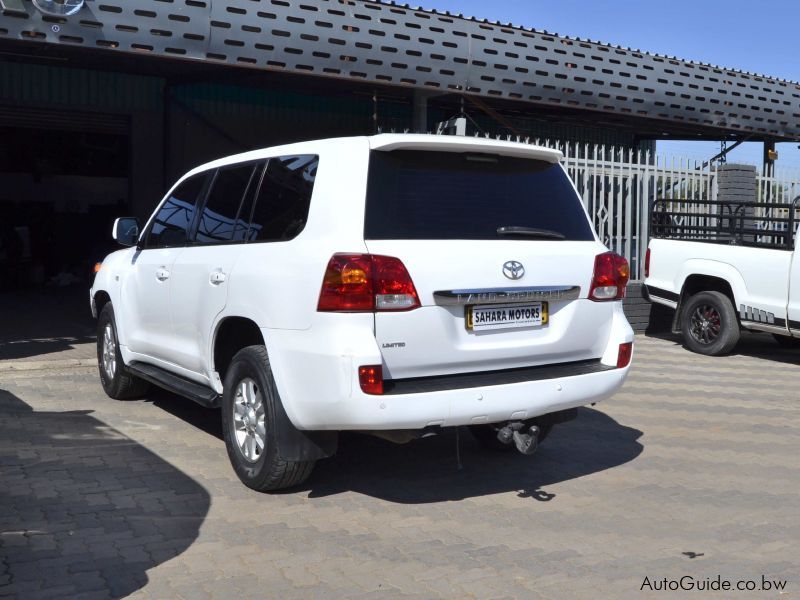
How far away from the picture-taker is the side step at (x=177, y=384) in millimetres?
5602

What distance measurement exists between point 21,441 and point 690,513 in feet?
14.4

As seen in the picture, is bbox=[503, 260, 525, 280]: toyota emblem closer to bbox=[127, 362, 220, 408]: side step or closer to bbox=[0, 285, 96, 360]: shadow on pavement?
bbox=[127, 362, 220, 408]: side step

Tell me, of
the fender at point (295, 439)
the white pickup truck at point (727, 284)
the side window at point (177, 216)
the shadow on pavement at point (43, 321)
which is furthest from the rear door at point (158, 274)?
the white pickup truck at point (727, 284)

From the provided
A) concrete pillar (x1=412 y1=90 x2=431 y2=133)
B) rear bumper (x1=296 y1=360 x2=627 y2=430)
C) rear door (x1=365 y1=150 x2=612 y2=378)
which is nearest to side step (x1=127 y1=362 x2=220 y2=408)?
rear bumper (x1=296 y1=360 x2=627 y2=430)

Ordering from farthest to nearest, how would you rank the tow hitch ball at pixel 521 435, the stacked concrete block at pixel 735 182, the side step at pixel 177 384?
1. the stacked concrete block at pixel 735 182
2. the side step at pixel 177 384
3. the tow hitch ball at pixel 521 435

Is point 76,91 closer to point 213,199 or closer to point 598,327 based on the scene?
point 213,199

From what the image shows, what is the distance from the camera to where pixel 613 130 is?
20469 mm

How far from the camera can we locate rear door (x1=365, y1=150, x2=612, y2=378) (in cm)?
456

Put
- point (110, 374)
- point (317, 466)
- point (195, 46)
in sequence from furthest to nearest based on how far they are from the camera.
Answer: point (195, 46)
point (110, 374)
point (317, 466)

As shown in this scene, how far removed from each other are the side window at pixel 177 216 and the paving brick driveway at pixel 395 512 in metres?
1.38

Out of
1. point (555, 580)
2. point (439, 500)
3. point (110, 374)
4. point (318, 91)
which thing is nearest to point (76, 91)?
point (318, 91)

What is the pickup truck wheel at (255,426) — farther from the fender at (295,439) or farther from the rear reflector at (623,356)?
the rear reflector at (623,356)

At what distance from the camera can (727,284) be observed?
36.1 feet

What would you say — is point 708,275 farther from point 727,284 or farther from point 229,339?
point 229,339
